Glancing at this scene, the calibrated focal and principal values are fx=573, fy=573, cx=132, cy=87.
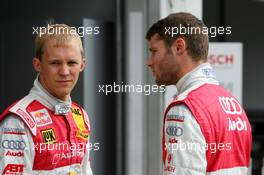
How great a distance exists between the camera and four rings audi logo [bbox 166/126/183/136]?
1.96 m

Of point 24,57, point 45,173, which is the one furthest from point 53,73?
point 24,57

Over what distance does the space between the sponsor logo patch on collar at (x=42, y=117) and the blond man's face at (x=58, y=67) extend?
0.28ft

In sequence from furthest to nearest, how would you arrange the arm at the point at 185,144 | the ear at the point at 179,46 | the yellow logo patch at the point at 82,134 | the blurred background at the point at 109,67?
the blurred background at the point at 109,67, the yellow logo patch at the point at 82,134, the ear at the point at 179,46, the arm at the point at 185,144

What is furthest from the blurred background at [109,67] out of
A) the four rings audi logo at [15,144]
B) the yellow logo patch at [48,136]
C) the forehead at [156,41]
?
the four rings audi logo at [15,144]

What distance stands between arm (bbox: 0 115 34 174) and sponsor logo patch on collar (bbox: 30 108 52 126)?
70 millimetres

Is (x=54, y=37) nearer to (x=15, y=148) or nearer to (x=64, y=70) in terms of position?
(x=64, y=70)

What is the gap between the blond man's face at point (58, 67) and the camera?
2221 millimetres

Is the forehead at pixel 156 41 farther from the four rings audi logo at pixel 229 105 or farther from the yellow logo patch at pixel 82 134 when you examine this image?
the yellow logo patch at pixel 82 134

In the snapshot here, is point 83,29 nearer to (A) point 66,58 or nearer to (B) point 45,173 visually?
(A) point 66,58

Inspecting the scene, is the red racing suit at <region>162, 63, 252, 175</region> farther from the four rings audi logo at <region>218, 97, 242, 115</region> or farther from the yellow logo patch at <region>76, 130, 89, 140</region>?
the yellow logo patch at <region>76, 130, 89, 140</region>

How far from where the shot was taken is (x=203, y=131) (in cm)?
198

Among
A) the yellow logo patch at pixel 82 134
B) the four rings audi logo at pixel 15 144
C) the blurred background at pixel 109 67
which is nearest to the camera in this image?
the four rings audi logo at pixel 15 144

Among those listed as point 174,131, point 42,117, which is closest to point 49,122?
point 42,117

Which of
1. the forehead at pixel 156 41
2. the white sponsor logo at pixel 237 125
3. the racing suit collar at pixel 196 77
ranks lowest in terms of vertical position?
the white sponsor logo at pixel 237 125
